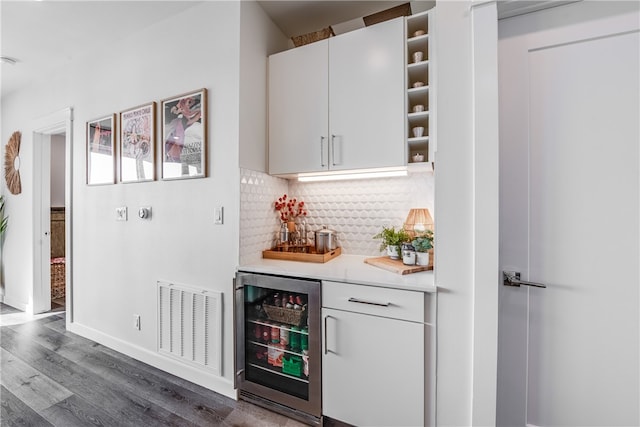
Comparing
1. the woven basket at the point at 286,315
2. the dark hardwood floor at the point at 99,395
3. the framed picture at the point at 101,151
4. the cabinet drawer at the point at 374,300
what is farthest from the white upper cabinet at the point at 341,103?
the dark hardwood floor at the point at 99,395

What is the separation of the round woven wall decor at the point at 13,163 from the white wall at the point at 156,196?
2.61 feet

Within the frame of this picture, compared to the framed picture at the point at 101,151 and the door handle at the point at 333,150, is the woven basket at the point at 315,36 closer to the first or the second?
the door handle at the point at 333,150

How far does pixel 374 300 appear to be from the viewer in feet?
4.70

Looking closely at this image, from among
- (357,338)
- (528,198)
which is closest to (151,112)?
(357,338)

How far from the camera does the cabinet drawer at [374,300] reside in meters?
1.35

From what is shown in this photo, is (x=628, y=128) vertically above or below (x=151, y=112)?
below

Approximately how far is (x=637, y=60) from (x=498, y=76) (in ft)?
1.61

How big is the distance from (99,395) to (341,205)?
6.98 ft

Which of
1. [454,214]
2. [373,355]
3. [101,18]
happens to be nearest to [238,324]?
[373,355]

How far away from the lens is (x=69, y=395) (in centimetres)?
184

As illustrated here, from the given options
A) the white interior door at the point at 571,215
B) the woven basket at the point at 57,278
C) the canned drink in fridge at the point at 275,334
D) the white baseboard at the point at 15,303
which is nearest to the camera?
the white interior door at the point at 571,215

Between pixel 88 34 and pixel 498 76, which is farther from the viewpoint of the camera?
pixel 88 34

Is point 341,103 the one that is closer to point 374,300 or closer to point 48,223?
point 374,300

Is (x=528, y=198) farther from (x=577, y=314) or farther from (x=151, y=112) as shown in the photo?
(x=151, y=112)
